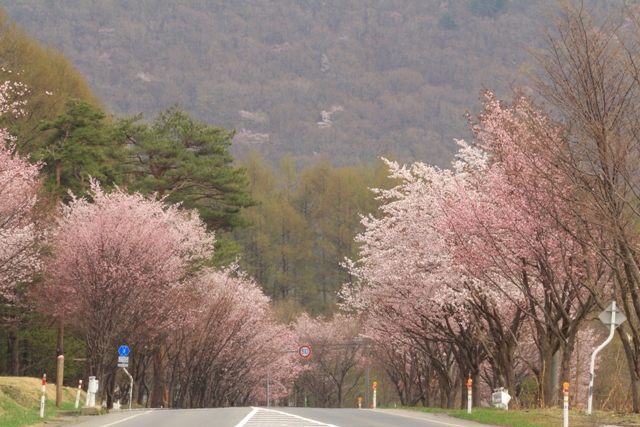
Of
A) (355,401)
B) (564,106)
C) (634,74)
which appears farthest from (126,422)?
(355,401)

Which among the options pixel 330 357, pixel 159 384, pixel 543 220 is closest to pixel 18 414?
pixel 543 220

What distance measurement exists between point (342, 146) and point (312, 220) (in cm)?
7037

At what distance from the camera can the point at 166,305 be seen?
4275cm

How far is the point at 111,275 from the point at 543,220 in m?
19.4

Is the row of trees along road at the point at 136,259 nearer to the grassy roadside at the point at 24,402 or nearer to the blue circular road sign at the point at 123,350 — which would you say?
the blue circular road sign at the point at 123,350

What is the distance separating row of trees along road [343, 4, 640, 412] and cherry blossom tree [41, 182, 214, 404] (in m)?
8.83

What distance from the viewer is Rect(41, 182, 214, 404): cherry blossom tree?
3703 centimetres

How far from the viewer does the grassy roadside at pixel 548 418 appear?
2081cm

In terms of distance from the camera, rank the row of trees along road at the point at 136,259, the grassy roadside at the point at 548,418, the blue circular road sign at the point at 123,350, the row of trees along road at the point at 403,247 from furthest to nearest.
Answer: the row of trees along road at the point at 136,259, the blue circular road sign at the point at 123,350, the row of trees along road at the point at 403,247, the grassy roadside at the point at 548,418

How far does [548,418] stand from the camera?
22750 mm

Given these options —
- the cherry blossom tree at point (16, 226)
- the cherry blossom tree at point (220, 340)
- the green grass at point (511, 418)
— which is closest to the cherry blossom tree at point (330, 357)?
the cherry blossom tree at point (220, 340)

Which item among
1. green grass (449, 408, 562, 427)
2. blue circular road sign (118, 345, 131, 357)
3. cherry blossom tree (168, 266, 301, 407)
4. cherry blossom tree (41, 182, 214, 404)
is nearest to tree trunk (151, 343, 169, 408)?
cherry blossom tree (168, 266, 301, 407)

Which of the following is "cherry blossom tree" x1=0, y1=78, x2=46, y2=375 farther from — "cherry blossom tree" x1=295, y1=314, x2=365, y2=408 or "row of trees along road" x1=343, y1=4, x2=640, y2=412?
"cherry blossom tree" x1=295, y1=314, x2=365, y2=408

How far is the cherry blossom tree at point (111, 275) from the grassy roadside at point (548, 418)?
15927 millimetres
